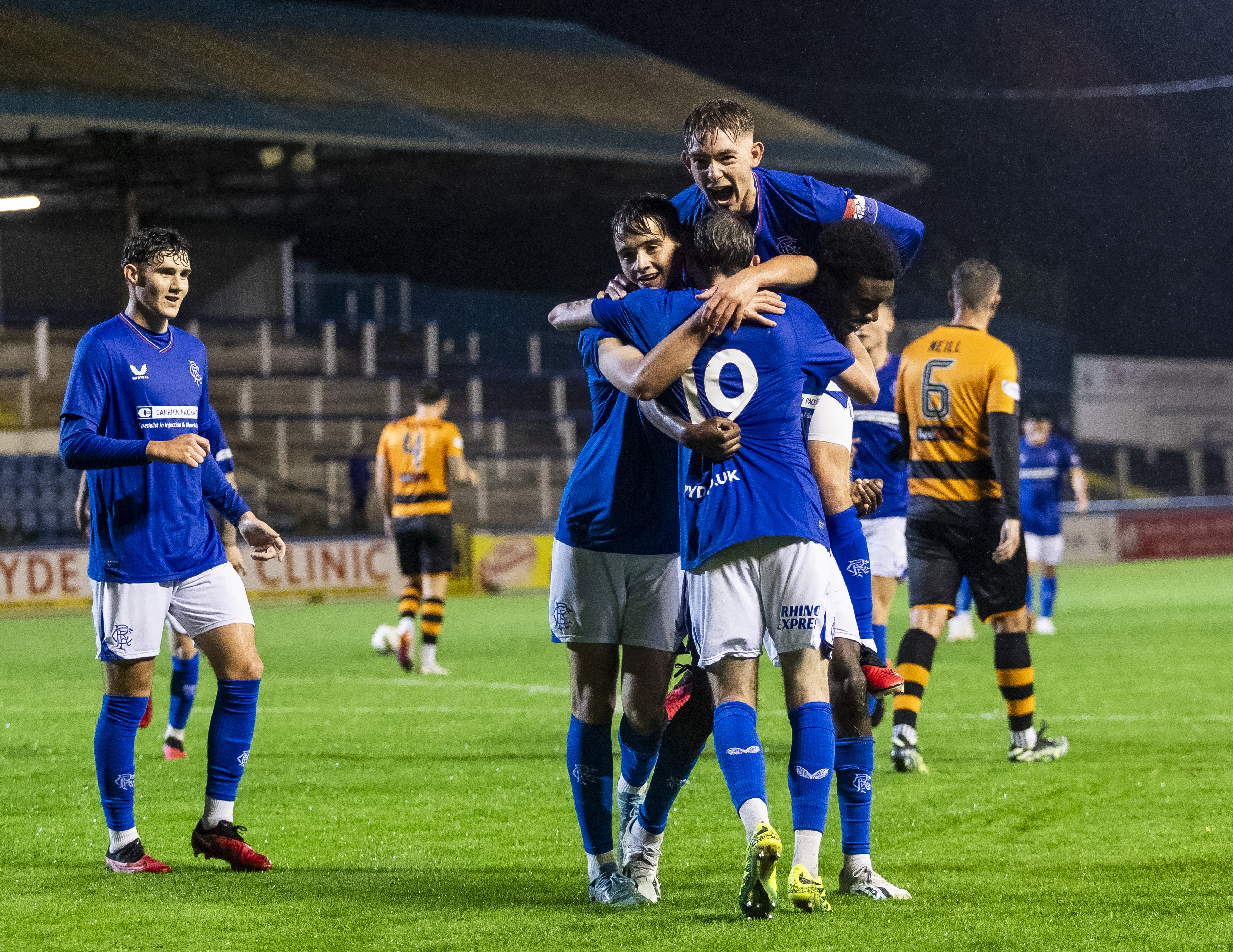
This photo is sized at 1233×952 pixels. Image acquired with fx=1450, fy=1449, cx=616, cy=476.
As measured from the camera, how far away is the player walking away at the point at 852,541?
3.97m

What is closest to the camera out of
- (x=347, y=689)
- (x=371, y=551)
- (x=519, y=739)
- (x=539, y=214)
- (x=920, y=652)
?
(x=920, y=652)

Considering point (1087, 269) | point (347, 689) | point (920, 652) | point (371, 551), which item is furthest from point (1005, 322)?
point (920, 652)

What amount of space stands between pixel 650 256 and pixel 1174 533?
82.7 ft

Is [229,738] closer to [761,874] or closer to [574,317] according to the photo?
[574,317]

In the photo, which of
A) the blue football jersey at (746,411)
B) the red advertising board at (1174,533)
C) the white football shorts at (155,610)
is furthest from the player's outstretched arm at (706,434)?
the red advertising board at (1174,533)

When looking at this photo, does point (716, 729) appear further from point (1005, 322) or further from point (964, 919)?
point (1005, 322)

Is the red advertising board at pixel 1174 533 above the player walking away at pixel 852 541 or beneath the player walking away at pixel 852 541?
beneath

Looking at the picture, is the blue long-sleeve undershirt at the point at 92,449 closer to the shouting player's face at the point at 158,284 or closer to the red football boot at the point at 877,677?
the shouting player's face at the point at 158,284

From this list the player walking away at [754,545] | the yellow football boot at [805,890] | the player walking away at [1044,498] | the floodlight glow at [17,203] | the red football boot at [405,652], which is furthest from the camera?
the player walking away at [1044,498]

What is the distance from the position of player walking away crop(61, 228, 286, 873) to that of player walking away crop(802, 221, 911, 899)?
179 cm

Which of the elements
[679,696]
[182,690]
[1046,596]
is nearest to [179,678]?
[182,690]

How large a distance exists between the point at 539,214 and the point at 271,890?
26.9 m

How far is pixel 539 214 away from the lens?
99.5ft

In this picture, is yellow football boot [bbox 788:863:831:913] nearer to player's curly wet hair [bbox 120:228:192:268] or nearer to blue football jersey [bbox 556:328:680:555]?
blue football jersey [bbox 556:328:680:555]
